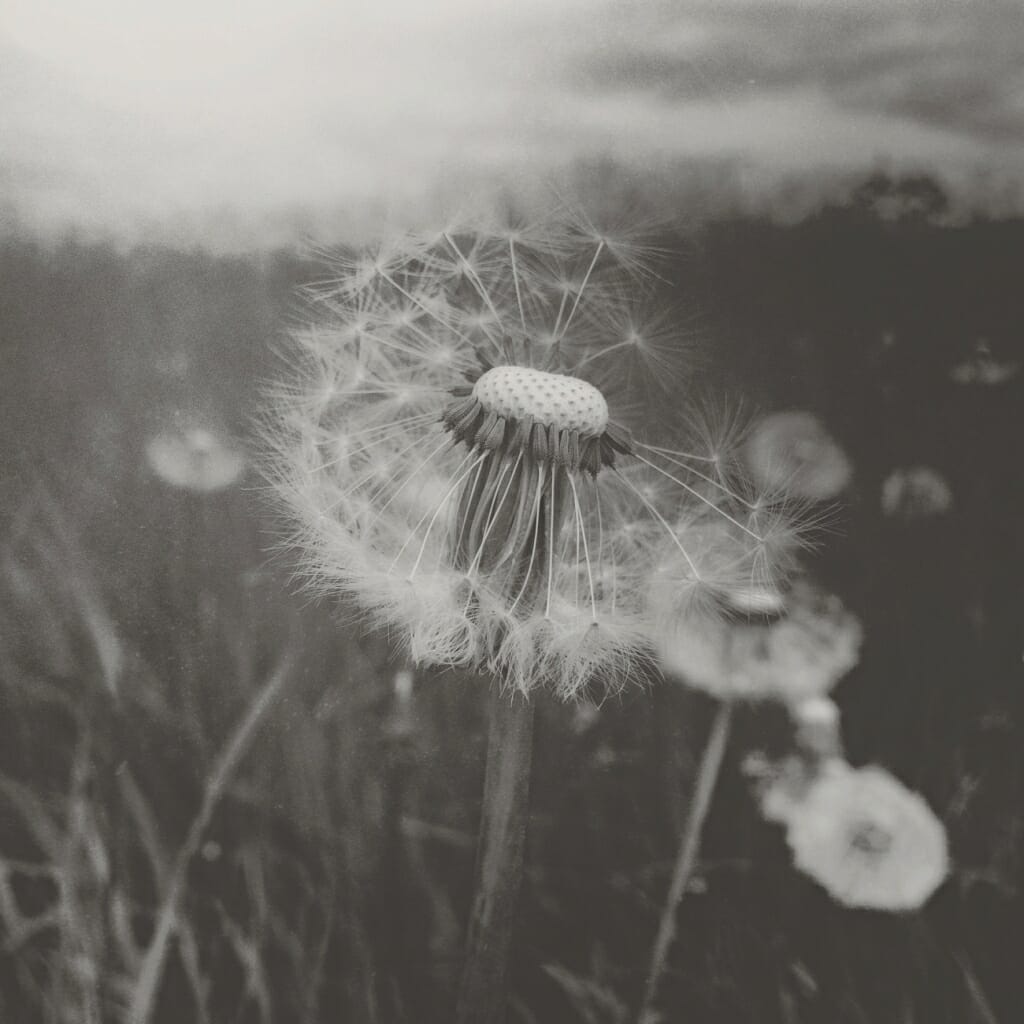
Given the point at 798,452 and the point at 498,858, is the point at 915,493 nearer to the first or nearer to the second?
the point at 798,452

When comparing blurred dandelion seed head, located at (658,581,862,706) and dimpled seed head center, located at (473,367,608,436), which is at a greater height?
dimpled seed head center, located at (473,367,608,436)

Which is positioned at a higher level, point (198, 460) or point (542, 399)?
point (542, 399)

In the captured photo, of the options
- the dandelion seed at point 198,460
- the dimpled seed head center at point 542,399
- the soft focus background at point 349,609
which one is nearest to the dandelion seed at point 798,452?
the soft focus background at point 349,609

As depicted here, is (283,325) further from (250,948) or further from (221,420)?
(250,948)

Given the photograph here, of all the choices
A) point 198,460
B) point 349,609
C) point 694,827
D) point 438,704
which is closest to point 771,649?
point 694,827

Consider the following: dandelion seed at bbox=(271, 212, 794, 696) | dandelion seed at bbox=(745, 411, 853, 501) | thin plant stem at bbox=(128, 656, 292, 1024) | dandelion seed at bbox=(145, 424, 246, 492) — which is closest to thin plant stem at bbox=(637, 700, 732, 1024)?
dandelion seed at bbox=(271, 212, 794, 696)

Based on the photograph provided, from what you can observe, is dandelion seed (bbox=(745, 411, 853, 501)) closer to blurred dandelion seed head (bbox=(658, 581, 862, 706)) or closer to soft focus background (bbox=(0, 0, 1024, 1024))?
soft focus background (bbox=(0, 0, 1024, 1024))
